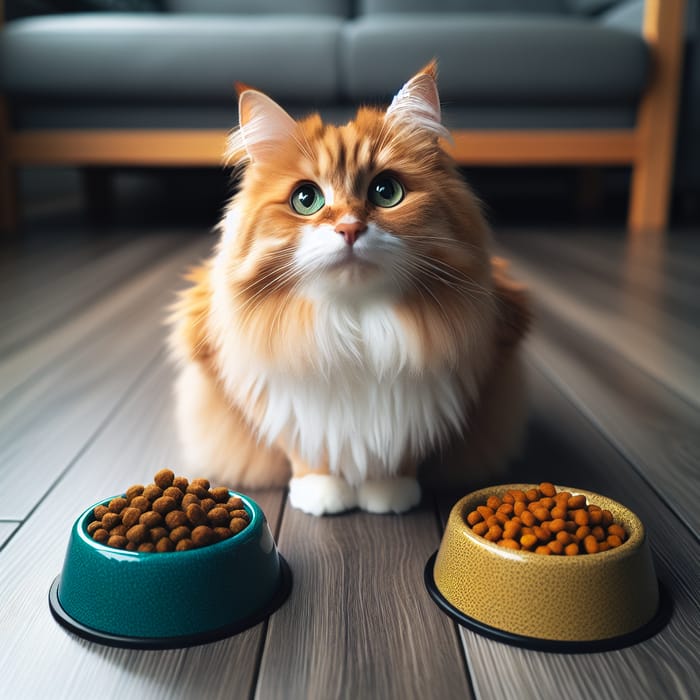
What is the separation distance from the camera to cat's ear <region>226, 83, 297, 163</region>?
97cm

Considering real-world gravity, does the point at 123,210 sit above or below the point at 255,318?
below

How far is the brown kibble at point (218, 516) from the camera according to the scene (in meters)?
0.84

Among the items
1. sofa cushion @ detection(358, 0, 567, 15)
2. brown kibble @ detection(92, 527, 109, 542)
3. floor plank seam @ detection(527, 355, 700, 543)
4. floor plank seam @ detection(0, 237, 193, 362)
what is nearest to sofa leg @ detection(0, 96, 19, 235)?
floor plank seam @ detection(0, 237, 193, 362)

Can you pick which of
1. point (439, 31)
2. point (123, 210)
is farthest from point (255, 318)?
point (123, 210)

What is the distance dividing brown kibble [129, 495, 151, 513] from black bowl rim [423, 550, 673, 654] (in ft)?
1.06

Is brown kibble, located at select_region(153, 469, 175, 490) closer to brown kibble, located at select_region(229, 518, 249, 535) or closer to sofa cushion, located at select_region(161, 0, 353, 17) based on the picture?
brown kibble, located at select_region(229, 518, 249, 535)

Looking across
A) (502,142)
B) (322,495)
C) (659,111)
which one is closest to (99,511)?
(322,495)

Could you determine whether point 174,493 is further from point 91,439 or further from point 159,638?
point 91,439

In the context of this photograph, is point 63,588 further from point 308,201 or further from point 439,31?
point 439,31

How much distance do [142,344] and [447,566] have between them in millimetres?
1254

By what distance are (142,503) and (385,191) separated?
17.9 inches

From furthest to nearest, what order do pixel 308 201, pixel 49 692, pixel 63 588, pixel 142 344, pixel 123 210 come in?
pixel 123 210 < pixel 142 344 < pixel 308 201 < pixel 63 588 < pixel 49 692

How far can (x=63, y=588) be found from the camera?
840 mm

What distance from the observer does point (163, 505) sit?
0.82 m
